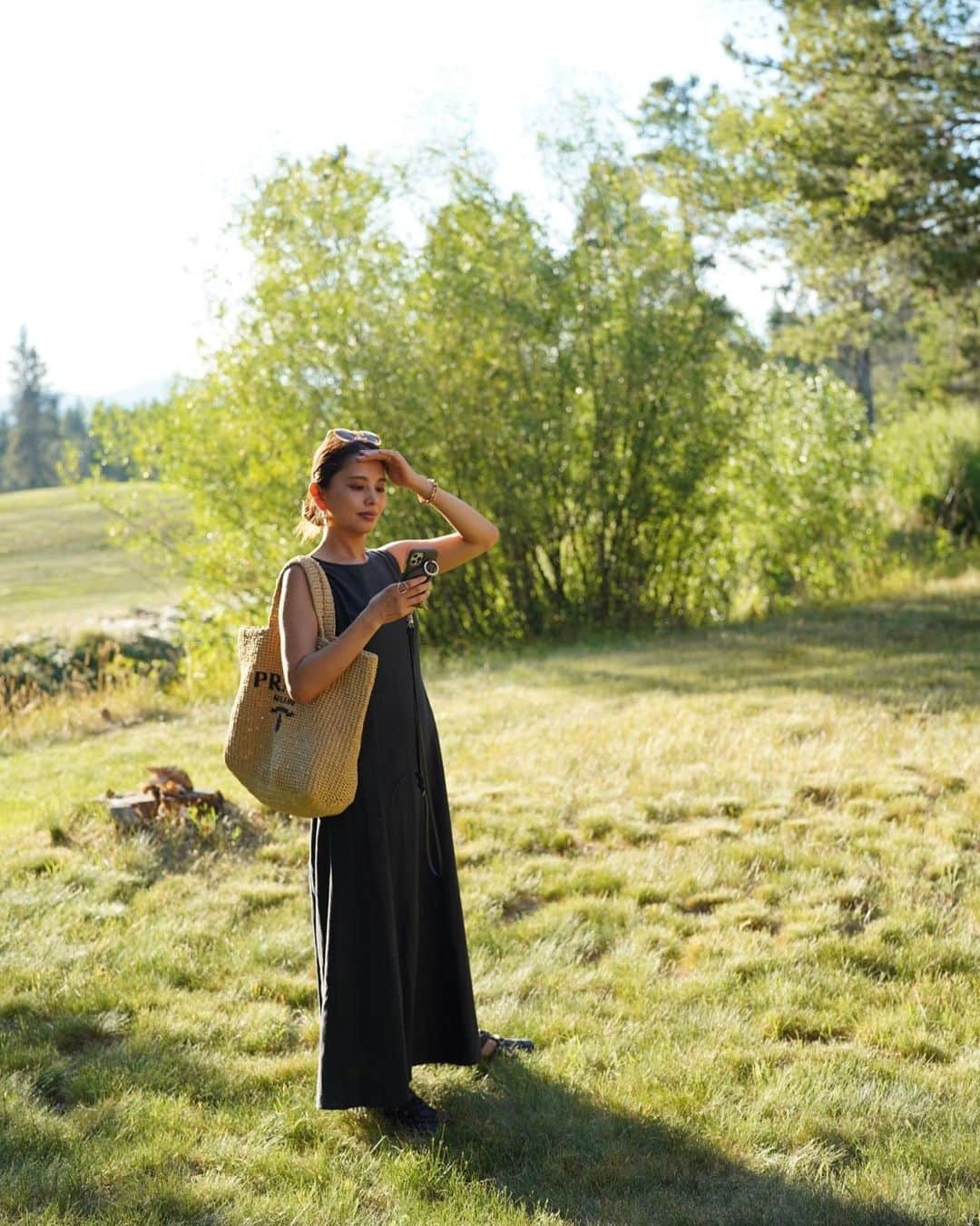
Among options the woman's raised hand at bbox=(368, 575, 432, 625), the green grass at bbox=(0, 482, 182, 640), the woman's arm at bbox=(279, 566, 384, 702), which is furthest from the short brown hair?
the green grass at bbox=(0, 482, 182, 640)

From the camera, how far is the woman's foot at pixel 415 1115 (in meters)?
3.65

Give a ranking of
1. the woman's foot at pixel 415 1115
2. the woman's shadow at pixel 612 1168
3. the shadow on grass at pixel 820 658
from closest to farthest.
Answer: the woman's shadow at pixel 612 1168
the woman's foot at pixel 415 1115
the shadow on grass at pixel 820 658

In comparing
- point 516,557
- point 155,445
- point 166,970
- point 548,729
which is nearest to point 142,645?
point 155,445

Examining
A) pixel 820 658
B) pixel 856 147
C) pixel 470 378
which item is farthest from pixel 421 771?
pixel 856 147

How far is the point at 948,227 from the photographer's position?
1423 centimetres

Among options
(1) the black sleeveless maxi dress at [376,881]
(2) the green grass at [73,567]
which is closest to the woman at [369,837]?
(1) the black sleeveless maxi dress at [376,881]

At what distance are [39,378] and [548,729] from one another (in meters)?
71.9

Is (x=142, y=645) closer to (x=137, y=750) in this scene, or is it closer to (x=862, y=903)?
(x=137, y=750)

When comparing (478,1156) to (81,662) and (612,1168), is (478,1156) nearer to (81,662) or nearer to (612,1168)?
(612,1168)

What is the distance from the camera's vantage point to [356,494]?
11.6 ft

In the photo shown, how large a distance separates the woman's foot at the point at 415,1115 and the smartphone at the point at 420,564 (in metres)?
1.40

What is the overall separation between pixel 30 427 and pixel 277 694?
239 feet

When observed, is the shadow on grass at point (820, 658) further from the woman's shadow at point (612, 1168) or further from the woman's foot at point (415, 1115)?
the woman's foot at point (415, 1115)

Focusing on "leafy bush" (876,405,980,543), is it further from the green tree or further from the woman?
the woman
